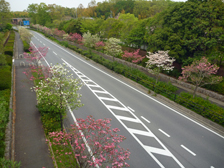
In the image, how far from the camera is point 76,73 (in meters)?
22.4

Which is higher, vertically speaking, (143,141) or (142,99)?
(142,99)

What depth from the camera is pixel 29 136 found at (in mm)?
9453

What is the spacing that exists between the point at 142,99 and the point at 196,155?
23.7 feet

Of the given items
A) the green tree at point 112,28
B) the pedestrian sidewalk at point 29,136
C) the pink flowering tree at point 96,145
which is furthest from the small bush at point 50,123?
the green tree at point 112,28

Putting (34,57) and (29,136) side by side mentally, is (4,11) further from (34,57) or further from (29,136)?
(29,136)

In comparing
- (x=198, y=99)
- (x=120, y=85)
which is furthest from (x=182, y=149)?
(x=120, y=85)

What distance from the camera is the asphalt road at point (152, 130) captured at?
841cm

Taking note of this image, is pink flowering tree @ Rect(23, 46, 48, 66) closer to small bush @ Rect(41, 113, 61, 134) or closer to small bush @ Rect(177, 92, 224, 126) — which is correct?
small bush @ Rect(41, 113, 61, 134)

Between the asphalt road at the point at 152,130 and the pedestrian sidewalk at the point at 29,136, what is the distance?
2.37 metres

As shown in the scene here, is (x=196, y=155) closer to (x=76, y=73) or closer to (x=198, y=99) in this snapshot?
(x=198, y=99)

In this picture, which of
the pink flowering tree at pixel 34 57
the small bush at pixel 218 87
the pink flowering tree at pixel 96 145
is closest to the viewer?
the pink flowering tree at pixel 96 145

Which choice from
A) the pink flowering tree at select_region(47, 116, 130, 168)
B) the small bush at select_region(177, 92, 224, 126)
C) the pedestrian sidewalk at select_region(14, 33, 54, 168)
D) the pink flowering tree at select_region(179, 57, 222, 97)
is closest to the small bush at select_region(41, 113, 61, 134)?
the pedestrian sidewalk at select_region(14, 33, 54, 168)

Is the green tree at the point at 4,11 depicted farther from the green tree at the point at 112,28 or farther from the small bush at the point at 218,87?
the small bush at the point at 218,87

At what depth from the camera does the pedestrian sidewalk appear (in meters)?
7.80
